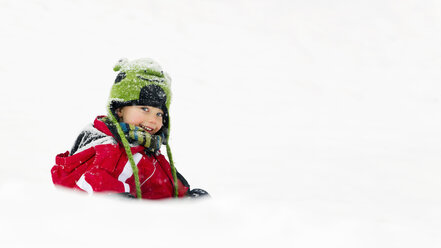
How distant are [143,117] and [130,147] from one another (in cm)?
26

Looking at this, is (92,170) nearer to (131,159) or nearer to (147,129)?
(131,159)

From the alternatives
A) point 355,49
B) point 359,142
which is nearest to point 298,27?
point 355,49

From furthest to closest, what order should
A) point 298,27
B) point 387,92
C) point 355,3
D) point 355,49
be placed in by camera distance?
point 355,3 → point 298,27 → point 355,49 → point 387,92

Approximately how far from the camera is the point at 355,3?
10.8 m

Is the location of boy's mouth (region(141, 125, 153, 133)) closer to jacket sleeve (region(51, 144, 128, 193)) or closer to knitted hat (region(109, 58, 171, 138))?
knitted hat (region(109, 58, 171, 138))

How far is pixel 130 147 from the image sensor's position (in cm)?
253

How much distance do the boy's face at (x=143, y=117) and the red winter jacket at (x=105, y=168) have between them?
0.53 feet

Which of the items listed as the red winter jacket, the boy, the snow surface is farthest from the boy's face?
the snow surface

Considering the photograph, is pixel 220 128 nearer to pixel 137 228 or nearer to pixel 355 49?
pixel 137 228

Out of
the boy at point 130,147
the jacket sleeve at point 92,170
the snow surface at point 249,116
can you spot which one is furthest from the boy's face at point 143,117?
the snow surface at point 249,116

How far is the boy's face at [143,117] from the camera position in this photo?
273 cm

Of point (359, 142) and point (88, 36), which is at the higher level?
point (88, 36)

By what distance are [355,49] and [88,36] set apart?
5.19 m

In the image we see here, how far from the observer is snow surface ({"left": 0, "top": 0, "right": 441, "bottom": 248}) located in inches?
53.8
